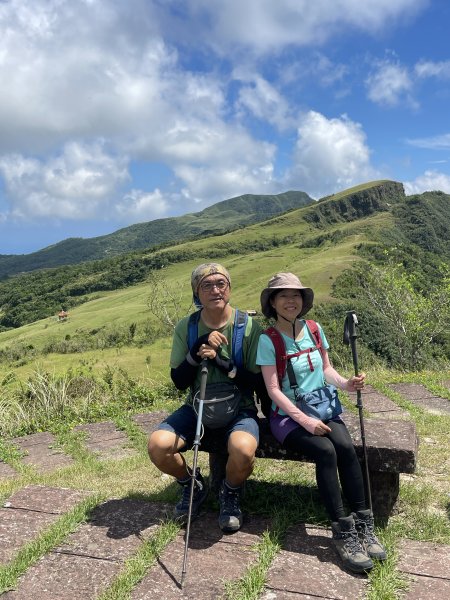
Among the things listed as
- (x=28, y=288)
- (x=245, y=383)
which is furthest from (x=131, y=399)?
(x=28, y=288)

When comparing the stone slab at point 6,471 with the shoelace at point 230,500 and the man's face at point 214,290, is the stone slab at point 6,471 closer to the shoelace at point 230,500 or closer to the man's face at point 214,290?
the shoelace at point 230,500

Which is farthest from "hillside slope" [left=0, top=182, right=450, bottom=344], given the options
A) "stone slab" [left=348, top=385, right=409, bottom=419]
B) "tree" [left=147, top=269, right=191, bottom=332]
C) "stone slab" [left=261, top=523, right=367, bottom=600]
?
"stone slab" [left=261, top=523, right=367, bottom=600]

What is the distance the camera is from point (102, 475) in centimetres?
547

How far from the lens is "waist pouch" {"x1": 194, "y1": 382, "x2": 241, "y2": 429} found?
400 cm

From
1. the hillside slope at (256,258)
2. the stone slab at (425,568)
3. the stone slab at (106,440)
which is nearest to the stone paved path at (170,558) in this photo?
the stone slab at (425,568)

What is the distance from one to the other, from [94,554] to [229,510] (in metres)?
1.02

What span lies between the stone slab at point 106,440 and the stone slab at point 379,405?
141 inches

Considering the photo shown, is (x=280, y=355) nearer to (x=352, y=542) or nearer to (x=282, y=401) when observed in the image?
(x=282, y=401)

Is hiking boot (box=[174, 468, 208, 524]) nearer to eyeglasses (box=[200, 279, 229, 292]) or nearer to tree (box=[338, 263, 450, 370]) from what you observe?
eyeglasses (box=[200, 279, 229, 292])

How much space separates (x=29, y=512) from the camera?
4.01 m

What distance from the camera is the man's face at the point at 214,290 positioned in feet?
13.6

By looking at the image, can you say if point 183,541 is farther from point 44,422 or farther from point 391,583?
point 44,422

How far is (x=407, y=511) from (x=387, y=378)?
569 cm

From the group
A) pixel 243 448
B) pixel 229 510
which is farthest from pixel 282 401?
pixel 229 510
